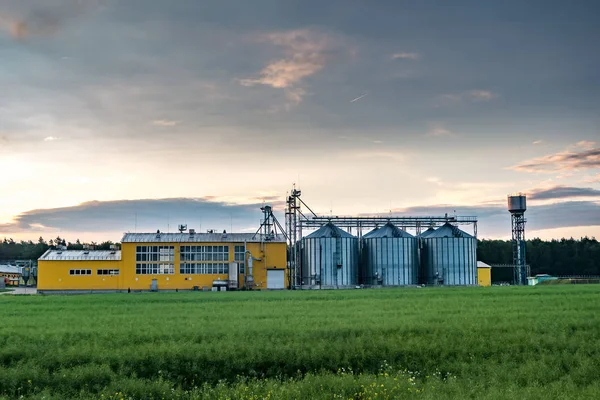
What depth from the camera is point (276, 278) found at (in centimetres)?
10012

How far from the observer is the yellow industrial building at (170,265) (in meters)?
97.4

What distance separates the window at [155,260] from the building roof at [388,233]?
30.3 m

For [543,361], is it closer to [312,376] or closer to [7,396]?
[312,376]

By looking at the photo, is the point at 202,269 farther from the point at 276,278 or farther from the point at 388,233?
the point at 388,233

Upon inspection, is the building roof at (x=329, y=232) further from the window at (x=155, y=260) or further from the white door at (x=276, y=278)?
the window at (x=155, y=260)

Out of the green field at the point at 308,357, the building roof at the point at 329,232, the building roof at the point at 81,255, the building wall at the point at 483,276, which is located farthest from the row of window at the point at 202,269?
the green field at the point at 308,357

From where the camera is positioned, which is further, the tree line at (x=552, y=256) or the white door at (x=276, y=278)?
the tree line at (x=552, y=256)

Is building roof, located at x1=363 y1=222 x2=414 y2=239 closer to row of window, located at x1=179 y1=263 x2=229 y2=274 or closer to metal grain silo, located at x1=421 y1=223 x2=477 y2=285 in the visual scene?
metal grain silo, located at x1=421 y1=223 x2=477 y2=285

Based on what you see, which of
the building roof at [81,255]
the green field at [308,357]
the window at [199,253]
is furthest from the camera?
the window at [199,253]

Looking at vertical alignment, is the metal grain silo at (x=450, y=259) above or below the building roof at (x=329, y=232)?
below

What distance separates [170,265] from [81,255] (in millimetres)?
12916

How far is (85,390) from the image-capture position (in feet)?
85.2

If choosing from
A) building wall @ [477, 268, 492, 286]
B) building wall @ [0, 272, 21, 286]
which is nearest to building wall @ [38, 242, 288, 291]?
building wall @ [477, 268, 492, 286]

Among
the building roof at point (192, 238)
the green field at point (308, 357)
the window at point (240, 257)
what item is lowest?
the green field at point (308, 357)
